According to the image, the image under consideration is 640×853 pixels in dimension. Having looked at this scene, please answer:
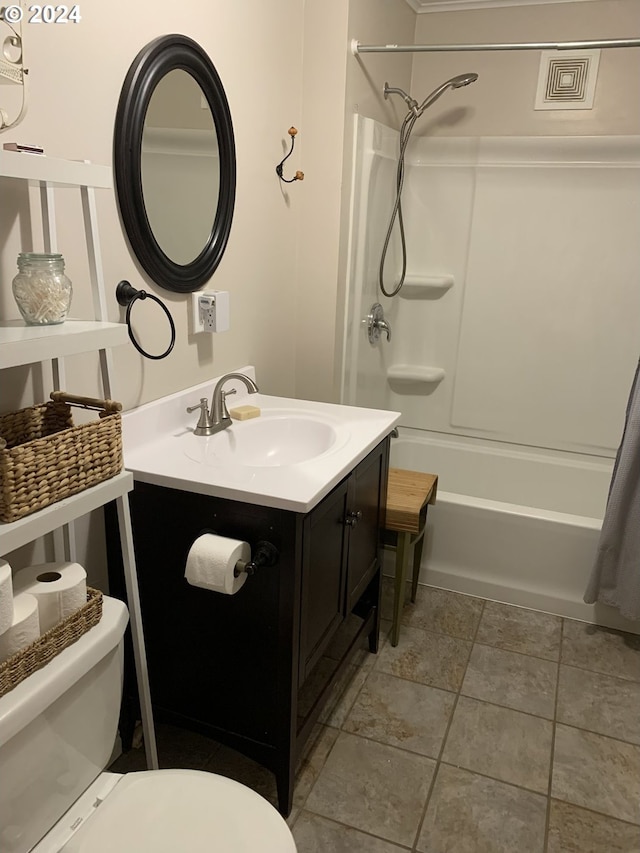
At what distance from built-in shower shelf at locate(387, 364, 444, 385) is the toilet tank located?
219 centimetres

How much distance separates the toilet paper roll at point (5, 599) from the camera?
1.02 m

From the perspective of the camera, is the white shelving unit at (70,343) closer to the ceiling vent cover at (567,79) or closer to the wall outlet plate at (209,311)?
the wall outlet plate at (209,311)

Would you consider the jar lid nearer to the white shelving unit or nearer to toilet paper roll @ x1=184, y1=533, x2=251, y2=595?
the white shelving unit

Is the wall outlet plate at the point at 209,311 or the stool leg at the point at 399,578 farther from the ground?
the wall outlet plate at the point at 209,311

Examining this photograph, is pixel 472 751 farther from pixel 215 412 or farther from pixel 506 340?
pixel 506 340

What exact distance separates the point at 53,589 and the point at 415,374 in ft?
7.77

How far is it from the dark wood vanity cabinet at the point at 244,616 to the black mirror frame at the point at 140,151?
584 mm

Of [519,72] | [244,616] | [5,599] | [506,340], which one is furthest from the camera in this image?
[506,340]

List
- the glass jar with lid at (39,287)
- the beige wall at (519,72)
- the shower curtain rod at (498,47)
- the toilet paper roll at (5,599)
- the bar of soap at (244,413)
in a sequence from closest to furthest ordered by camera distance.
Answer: the toilet paper roll at (5,599) < the glass jar with lid at (39,287) < the bar of soap at (244,413) < the shower curtain rod at (498,47) < the beige wall at (519,72)

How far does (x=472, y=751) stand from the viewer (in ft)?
6.15

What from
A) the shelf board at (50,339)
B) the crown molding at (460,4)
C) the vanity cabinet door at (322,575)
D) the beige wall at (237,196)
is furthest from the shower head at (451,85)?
the shelf board at (50,339)

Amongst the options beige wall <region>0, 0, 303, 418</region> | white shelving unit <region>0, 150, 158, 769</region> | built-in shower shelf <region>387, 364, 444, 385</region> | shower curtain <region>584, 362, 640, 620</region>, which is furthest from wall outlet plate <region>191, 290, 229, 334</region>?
built-in shower shelf <region>387, 364, 444, 385</region>

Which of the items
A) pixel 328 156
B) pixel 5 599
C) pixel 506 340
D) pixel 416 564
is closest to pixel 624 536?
pixel 416 564

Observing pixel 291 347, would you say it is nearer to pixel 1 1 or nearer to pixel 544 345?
pixel 544 345
